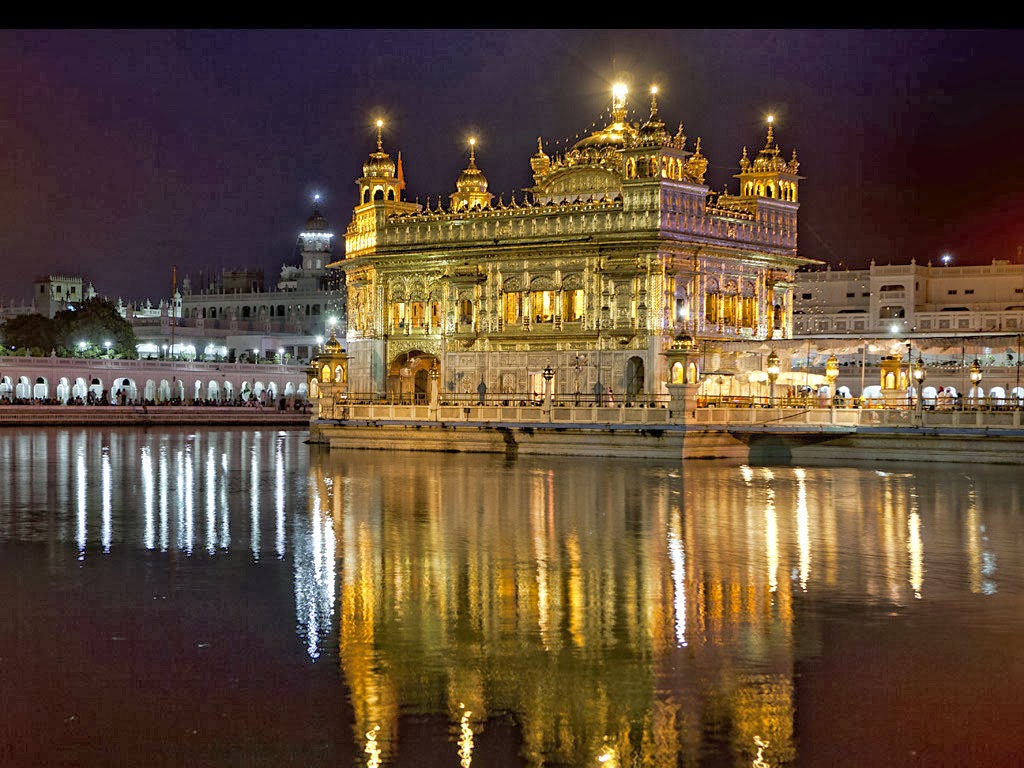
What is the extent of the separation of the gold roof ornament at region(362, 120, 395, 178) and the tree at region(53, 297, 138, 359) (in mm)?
42737

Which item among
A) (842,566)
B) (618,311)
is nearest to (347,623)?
(842,566)

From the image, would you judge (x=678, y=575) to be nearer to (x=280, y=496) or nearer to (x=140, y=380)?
(x=280, y=496)

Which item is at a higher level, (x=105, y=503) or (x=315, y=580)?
(x=105, y=503)

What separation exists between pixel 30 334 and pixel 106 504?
72973 mm

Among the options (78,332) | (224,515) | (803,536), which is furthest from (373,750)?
(78,332)

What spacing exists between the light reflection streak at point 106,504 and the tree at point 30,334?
58828 millimetres

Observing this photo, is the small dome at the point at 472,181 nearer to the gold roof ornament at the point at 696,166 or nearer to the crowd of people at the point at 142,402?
the gold roof ornament at the point at 696,166

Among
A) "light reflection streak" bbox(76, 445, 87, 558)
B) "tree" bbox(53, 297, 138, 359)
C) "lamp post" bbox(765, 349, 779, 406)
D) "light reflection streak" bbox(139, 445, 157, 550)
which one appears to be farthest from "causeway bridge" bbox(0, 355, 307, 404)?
"lamp post" bbox(765, 349, 779, 406)

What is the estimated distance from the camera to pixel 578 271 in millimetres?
41812

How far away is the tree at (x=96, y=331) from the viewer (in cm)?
8681

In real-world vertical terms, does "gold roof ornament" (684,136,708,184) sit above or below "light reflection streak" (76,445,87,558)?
above

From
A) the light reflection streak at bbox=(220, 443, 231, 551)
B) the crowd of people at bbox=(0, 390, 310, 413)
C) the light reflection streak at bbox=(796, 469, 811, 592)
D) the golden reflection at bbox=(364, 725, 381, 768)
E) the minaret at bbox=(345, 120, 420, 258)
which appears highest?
the minaret at bbox=(345, 120, 420, 258)

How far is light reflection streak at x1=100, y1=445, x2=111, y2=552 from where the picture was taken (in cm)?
1569

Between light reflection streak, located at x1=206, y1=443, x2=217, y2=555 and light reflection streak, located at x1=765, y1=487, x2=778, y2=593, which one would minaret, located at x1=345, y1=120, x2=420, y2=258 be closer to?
light reflection streak, located at x1=206, y1=443, x2=217, y2=555
